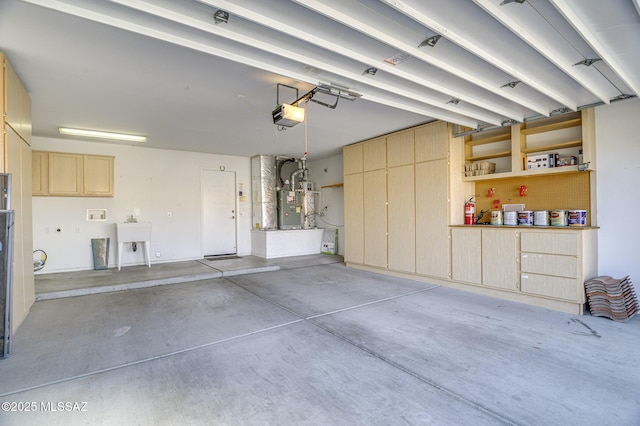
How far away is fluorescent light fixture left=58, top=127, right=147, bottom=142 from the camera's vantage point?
17.7ft

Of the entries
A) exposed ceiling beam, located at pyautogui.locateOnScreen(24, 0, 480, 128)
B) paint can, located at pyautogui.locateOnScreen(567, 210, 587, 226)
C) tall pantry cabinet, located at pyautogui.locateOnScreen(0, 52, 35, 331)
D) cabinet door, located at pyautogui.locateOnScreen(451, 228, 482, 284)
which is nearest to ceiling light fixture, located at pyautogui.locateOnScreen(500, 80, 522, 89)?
exposed ceiling beam, located at pyautogui.locateOnScreen(24, 0, 480, 128)

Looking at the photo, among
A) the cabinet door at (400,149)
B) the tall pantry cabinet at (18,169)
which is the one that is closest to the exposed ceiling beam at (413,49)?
the cabinet door at (400,149)

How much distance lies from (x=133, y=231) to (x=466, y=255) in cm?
629

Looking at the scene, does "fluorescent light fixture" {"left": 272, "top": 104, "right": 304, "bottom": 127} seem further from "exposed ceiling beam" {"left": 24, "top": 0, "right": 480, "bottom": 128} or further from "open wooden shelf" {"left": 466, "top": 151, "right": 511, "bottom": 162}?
"open wooden shelf" {"left": 466, "top": 151, "right": 511, "bottom": 162}

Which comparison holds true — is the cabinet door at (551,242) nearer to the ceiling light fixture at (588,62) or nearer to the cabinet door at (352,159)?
the ceiling light fixture at (588,62)

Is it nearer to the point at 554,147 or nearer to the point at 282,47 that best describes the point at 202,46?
the point at 282,47

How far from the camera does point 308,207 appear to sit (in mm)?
8680

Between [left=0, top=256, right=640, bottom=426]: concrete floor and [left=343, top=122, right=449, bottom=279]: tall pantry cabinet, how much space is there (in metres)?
1.28

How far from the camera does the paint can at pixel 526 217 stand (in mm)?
4371

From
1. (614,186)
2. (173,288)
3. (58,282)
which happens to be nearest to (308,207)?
(173,288)

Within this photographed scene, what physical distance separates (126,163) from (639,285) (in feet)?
29.3

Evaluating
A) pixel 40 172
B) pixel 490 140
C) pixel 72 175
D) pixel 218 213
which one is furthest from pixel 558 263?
pixel 40 172

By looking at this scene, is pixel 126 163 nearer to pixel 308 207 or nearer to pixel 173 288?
pixel 173 288

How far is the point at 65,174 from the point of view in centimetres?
593
